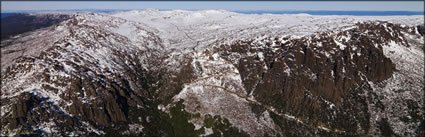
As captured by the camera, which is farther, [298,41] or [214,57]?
[214,57]

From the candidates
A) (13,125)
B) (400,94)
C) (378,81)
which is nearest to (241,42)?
(378,81)

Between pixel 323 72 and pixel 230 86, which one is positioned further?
pixel 230 86

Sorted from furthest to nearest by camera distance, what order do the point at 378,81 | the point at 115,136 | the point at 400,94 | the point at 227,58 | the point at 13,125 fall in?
the point at 227,58, the point at 378,81, the point at 400,94, the point at 115,136, the point at 13,125

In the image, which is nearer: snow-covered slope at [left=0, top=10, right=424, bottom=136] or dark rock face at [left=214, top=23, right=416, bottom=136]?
snow-covered slope at [left=0, top=10, right=424, bottom=136]

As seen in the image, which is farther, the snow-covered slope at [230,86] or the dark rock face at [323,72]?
the dark rock face at [323,72]

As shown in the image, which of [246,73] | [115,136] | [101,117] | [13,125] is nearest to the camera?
[13,125]

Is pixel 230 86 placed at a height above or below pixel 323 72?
below

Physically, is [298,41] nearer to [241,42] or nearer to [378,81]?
[241,42]

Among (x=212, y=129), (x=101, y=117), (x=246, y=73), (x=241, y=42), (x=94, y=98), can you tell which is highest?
(x=241, y=42)
